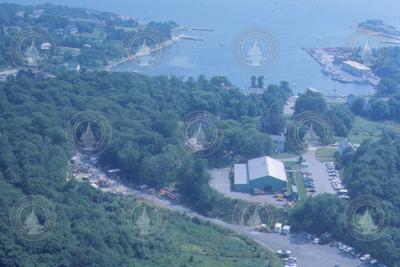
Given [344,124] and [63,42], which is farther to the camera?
[63,42]

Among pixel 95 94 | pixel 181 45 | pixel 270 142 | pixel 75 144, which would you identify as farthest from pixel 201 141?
pixel 181 45

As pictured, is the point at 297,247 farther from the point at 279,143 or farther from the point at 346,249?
the point at 279,143

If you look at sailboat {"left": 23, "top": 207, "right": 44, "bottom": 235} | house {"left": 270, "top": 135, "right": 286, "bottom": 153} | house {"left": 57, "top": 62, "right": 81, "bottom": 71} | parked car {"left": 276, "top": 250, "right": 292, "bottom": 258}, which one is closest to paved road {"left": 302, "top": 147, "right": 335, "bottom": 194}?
house {"left": 270, "top": 135, "right": 286, "bottom": 153}

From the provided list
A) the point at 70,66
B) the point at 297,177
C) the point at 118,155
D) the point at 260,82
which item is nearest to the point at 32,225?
the point at 118,155

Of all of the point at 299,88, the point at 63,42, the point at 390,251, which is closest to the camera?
the point at 390,251

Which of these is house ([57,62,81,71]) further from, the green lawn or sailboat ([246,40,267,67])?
the green lawn

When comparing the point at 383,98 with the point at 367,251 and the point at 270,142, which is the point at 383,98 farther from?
the point at 367,251
